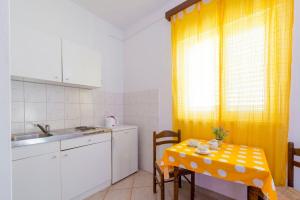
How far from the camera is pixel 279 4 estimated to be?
1.38 metres

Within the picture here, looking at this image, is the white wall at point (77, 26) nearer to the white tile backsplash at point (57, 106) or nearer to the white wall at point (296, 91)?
the white tile backsplash at point (57, 106)

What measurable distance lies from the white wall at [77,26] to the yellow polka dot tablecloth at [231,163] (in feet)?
6.41

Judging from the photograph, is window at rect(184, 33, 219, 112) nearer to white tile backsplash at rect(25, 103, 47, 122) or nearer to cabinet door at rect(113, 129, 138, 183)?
cabinet door at rect(113, 129, 138, 183)

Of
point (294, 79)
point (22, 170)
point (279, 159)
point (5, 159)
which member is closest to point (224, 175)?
point (279, 159)

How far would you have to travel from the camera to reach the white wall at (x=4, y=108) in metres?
0.48

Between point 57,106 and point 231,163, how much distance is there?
2241mm

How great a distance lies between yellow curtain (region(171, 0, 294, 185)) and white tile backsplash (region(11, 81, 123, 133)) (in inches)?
53.8

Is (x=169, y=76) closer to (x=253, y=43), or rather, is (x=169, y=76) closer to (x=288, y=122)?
(x=253, y=43)

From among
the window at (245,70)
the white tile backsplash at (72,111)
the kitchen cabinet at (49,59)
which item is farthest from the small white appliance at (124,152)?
the window at (245,70)

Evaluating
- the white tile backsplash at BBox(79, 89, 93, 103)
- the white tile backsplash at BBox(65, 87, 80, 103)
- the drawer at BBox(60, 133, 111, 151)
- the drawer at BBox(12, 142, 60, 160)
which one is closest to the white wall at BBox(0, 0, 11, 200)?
the drawer at BBox(12, 142, 60, 160)

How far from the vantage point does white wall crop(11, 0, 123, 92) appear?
72.0 inches

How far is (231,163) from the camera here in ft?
3.58

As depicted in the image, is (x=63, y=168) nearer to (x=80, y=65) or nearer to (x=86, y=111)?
(x=86, y=111)

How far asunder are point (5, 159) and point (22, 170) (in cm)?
121
